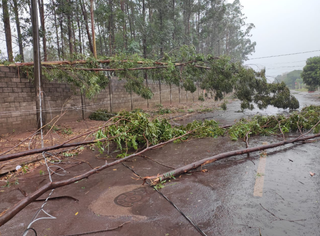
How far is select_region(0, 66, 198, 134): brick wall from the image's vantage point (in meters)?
7.26

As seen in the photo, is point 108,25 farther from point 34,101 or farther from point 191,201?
point 191,201

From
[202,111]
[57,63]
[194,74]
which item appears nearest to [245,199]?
[57,63]

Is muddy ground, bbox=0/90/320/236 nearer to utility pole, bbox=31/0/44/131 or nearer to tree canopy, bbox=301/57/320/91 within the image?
utility pole, bbox=31/0/44/131

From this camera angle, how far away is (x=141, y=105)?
14.6 metres

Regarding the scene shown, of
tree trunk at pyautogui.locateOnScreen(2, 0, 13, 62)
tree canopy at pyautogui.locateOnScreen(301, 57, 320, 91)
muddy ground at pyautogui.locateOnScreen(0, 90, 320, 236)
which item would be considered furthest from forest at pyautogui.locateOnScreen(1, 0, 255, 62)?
tree canopy at pyautogui.locateOnScreen(301, 57, 320, 91)

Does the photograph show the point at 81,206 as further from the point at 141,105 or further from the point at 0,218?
the point at 141,105

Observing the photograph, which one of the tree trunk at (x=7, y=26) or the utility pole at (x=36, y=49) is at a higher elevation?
the tree trunk at (x=7, y=26)

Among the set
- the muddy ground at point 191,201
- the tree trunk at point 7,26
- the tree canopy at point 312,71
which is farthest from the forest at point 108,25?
the tree canopy at point 312,71

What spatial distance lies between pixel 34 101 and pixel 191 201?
803 cm

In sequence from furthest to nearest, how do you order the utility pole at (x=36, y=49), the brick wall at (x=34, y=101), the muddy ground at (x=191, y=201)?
the brick wall at (x=34, y=101) < the utility pole at (x=36, y=49) < the muddy ground at (x=191, y=201)

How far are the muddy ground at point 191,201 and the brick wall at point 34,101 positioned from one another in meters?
2.35

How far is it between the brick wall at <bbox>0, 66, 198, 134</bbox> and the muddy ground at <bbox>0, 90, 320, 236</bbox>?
2.35 metres

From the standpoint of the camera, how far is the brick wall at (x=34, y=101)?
726cm

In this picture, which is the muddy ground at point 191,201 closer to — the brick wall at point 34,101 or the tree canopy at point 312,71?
the brick wall at point 34,101
